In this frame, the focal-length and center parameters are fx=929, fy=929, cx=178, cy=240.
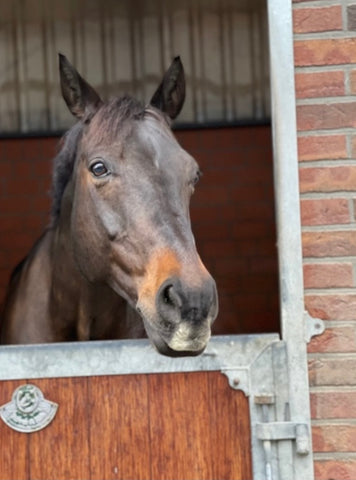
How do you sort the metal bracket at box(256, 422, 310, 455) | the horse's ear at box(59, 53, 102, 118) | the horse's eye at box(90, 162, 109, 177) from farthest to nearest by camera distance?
1. the horse's ear at box(59, 53, 102, 118)
2. the horse's eye at box(90, 162, 109, 177)
3. the metal bracket at box(256, 422, 310, 455)

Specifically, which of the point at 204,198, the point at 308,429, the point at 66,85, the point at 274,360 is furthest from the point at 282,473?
the point at 204,198

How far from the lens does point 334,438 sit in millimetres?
2756

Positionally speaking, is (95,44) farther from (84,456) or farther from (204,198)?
(84,456)

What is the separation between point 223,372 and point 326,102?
88 cm

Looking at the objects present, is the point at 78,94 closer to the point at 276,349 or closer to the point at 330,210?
the point at 330,210

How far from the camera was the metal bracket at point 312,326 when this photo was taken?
9.06 feet

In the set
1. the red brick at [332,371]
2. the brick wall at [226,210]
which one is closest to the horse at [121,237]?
the red brick at [332,371]

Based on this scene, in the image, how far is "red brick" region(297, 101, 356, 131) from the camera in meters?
2.82

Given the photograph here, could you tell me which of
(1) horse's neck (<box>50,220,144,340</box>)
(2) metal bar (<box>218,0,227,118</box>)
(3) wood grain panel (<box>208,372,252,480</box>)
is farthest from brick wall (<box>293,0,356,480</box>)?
(2) metal bar (<box>218,0,227,118</box>)

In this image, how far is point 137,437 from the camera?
9.12 feet

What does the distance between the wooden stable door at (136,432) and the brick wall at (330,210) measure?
253 mm

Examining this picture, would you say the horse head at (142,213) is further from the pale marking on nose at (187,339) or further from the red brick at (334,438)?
the red brick at (334,438)

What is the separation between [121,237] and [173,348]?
0.45 metres

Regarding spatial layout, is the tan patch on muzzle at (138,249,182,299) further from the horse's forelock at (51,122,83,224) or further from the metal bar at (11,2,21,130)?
the metal bar at (11,2,21,130)
